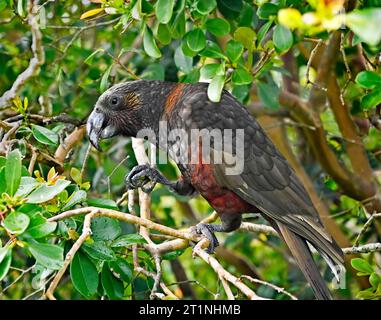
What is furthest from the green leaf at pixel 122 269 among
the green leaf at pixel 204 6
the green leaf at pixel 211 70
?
the green leaf at pixel 204 6

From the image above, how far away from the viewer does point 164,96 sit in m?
Answer: 3.39

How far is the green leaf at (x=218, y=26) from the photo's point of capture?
2904mm

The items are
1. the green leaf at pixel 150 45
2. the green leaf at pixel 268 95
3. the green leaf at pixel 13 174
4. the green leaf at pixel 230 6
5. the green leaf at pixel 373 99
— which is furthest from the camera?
the green leaf at pixel 268 95

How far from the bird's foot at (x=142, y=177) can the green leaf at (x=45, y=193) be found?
3.53 feet

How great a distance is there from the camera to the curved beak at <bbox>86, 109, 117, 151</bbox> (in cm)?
330

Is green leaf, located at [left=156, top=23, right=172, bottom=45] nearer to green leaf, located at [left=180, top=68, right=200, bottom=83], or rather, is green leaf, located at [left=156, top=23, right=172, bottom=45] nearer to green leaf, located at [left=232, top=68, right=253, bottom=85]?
green leaf, located at [left=232, top=68, right=253, bottom=85]

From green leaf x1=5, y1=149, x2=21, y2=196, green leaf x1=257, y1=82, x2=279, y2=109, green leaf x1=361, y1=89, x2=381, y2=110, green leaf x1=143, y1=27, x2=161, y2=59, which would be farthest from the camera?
green leaf x1=257, y1=82, x2=279, y2=109

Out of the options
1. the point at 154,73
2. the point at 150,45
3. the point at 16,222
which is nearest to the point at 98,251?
the point at 16,222

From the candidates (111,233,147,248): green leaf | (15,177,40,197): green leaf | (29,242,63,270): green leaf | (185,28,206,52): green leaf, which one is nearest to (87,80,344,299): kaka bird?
(185,28,206,52): green leaf

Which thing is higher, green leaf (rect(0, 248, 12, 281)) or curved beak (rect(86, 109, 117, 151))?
green leaf (rect(0, 248, 12, 281))

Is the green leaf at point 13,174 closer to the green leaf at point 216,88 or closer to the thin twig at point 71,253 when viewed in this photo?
the thin twig at point 71,253

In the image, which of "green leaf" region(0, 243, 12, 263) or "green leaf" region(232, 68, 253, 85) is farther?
"green leaf" region(232, 68, 253, 85)

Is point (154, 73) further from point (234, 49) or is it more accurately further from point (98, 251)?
point (98, 251)
